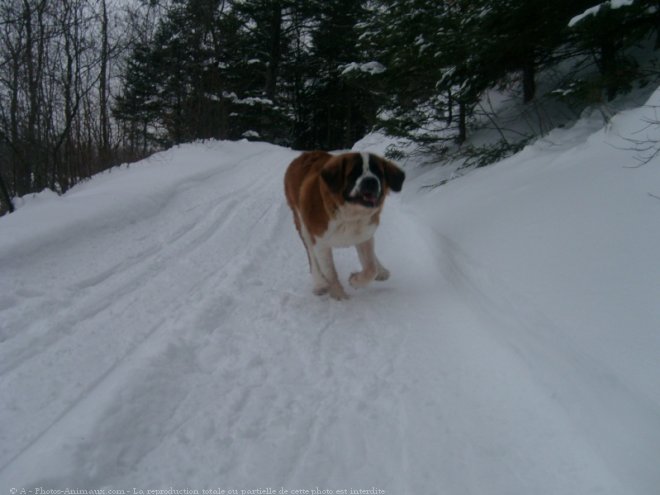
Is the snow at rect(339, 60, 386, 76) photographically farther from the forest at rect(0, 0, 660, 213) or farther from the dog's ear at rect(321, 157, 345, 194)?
the dog's ear at rect(321, 157, 345, 194)

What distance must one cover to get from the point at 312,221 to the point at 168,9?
14.5 m

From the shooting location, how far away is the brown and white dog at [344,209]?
3.27m

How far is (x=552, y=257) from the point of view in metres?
2.83

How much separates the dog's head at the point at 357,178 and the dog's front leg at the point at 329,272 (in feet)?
1.66

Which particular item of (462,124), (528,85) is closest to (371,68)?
(462,124)

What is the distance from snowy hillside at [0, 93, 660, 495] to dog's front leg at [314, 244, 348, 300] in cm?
17

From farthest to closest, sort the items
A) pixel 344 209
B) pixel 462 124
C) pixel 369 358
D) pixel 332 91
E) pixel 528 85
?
1. pixel 332 91
2. pixel 462 124
3. pixel 528 85
4. pixel 344 209
5. pixel 369 358

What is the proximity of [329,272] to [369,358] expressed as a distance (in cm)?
115

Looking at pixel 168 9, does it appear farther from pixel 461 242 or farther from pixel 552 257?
pixel 552 257

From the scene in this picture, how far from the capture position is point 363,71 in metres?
7.90

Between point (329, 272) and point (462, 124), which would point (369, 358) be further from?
point (462, 124)

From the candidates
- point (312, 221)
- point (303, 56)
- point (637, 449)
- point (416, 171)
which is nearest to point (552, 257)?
point (637, 449)

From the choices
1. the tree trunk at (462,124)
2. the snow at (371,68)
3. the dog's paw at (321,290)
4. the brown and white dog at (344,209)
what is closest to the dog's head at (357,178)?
the brown and white dog at (344,209)

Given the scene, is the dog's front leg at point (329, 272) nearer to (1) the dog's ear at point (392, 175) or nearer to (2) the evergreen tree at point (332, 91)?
(1) the dog's ear at point (392, 175)
